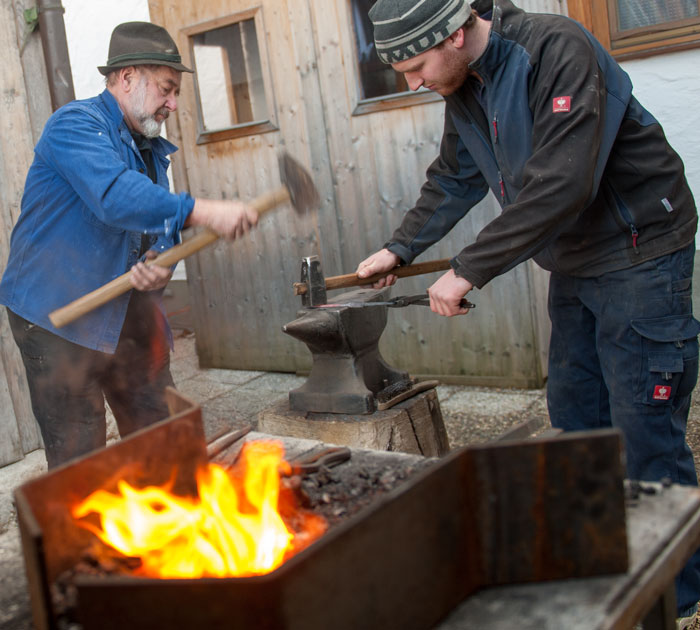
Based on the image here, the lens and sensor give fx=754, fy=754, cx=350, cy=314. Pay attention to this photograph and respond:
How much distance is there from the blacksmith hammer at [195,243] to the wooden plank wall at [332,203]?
2.26 meters

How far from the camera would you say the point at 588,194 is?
2.39 metres

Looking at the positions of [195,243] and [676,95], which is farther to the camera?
[676,95]

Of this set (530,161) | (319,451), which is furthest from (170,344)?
(530,161)

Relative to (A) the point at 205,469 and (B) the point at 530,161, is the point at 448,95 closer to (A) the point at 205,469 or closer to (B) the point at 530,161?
(B) the point at 530,161

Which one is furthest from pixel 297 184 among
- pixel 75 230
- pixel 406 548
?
pixel 406 548

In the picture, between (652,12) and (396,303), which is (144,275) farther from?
(652,12)

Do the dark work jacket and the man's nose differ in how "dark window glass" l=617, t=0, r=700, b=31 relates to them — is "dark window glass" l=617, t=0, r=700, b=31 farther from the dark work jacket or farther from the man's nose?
the man's nose

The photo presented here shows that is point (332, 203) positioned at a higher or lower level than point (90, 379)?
higher

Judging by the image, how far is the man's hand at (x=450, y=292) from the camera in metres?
2.57

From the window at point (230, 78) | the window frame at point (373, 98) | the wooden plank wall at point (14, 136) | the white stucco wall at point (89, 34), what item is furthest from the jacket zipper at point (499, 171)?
the white stucco wall at point (89, 34)

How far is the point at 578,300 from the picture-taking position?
2854 mm

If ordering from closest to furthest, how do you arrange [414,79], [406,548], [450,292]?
[406,548]
[450,292]
[414,79]

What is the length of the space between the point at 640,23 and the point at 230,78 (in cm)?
294

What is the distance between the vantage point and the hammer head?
292 cm
